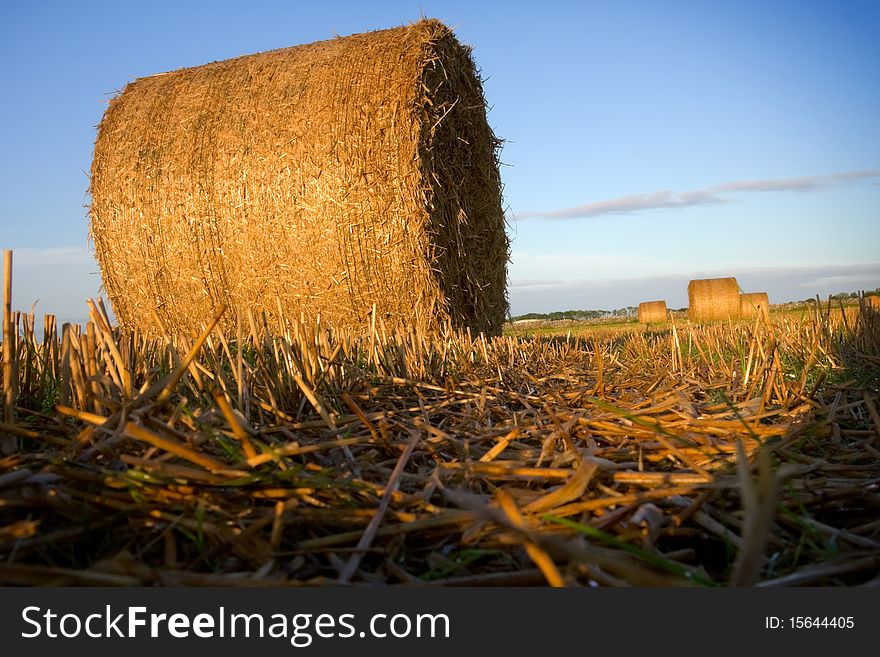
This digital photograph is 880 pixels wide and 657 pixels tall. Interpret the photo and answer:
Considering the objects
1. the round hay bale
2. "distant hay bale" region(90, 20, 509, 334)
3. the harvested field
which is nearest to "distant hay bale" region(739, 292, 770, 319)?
the round hay bale

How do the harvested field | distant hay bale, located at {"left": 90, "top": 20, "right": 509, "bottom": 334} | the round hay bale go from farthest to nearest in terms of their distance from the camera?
the round hay bale → distant hay bale, located at {"left": 90, "top": 20, "right": 509, "bottom": 334} → the harvested field

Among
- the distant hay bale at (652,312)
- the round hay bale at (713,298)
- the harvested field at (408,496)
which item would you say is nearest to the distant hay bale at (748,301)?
the round hay bale at (713,298)

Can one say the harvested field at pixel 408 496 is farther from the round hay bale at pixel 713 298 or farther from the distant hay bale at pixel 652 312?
the distant hay bale at pixel 652 312

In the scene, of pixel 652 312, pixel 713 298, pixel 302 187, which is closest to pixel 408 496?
pixel 302 187

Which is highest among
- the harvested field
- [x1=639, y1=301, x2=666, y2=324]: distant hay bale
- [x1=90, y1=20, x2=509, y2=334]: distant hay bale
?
[x1=90, y1=20, x2=509, y2=334]: distant hay bale

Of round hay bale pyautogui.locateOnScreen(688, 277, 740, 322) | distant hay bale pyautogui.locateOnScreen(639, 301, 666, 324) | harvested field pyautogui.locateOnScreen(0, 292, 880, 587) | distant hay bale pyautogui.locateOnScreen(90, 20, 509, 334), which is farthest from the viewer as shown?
distant hay bale pyautogui.locateOnScreen(639, 301, 666, 324)

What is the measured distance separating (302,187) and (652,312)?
10373 mm

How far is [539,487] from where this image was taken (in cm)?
158

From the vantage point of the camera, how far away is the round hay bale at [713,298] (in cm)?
1195

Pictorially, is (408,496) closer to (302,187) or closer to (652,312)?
Answer: (302,187)

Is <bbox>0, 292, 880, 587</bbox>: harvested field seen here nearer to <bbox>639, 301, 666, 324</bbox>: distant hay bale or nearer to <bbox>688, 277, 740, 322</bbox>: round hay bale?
<bbox>688, 277, 740, 322</bbox>: round hay bale

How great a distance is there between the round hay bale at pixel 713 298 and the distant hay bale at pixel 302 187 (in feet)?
22.0

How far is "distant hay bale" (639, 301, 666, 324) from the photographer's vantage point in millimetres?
14072

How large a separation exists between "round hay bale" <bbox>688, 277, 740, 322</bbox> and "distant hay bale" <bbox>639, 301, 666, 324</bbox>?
1.74 meters
